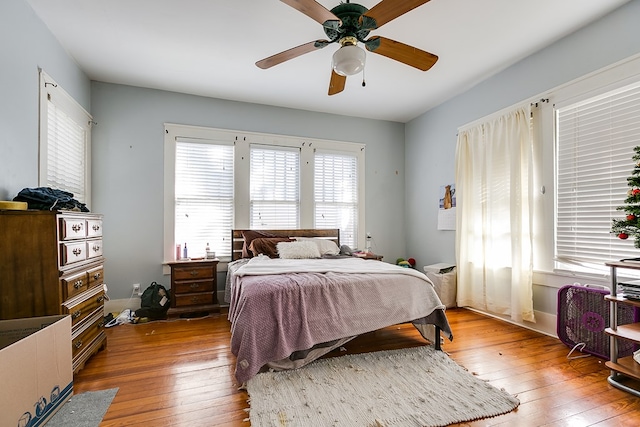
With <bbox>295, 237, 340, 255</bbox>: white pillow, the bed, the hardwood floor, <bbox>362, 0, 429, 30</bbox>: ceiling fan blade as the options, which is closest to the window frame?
the hardwood floor

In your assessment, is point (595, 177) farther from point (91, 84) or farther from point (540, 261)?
point (91, 84)

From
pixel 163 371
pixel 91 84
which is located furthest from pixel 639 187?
pixel 91 84

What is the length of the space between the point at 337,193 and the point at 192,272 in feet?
8.19

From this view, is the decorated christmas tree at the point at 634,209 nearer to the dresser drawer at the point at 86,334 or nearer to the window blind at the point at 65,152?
the dresser drawer at the point at 86,334

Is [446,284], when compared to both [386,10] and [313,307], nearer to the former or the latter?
[313,307]

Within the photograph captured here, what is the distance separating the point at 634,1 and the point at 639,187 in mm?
1595

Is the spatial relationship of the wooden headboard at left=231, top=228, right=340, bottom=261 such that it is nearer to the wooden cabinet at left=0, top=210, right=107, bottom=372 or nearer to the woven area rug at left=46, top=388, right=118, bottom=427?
the wooden cabinet at left=0, top=210, right=107, bottom=372

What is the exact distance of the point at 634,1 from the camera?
2375 mm

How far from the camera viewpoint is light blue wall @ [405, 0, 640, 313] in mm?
2539

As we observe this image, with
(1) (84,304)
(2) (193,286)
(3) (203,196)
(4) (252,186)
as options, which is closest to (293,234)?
(4) (252,186)

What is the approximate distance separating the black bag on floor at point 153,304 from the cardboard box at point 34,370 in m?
1.75

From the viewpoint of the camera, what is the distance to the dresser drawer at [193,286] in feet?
12.1

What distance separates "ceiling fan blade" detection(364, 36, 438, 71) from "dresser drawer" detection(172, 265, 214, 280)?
309 centimetres

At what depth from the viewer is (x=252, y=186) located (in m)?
4.48
